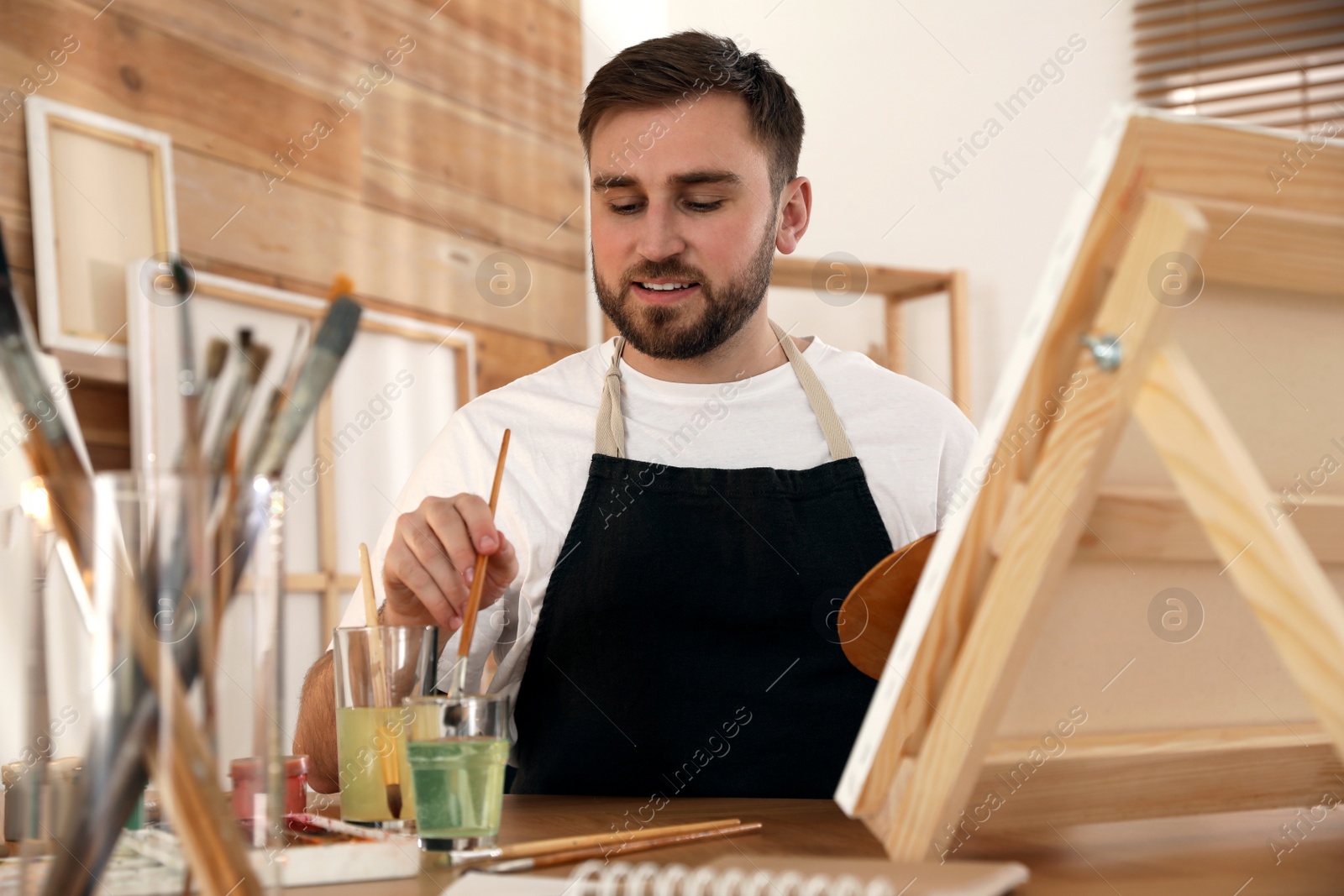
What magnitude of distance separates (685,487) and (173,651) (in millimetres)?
1091

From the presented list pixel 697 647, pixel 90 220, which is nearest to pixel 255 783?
pixel 697 647

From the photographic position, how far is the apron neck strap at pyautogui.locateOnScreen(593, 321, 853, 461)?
1.67 meters

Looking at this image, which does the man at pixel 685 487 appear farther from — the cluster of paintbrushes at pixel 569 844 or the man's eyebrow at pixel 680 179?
the cluster of paintbrushes at pixel 569 844

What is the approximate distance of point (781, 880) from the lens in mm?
644

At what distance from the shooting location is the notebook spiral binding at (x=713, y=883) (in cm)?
61

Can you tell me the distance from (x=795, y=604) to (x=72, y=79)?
4.98ft

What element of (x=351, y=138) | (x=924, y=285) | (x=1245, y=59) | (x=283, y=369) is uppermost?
(x=1245, y=59)

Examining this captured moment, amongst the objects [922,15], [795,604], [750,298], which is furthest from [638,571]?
[922,15]

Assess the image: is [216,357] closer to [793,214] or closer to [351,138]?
[793,214]

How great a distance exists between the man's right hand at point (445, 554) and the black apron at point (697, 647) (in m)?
0.26

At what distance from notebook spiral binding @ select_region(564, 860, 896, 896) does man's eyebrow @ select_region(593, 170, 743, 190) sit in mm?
1137

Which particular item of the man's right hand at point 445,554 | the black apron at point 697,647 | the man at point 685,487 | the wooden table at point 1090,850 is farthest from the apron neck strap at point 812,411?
the wooden table at point 1090,850

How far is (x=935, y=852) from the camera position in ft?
2.40

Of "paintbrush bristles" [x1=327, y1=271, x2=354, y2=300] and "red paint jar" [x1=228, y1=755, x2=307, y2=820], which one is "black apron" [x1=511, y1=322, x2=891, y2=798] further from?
"paintbrush bristles" [x1=327, y1=271, x2=354, y2=300]
